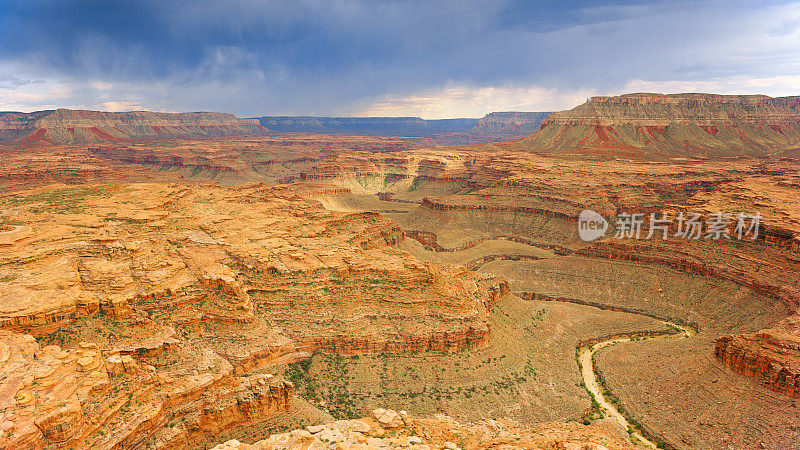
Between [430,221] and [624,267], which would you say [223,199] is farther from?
[624,267]

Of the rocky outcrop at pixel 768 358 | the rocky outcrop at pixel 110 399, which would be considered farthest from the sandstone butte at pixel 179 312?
the rocky outcrop at pixel 768 358

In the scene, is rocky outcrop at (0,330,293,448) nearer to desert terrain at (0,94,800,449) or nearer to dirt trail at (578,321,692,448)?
desert terrain at (0,94,800,449)

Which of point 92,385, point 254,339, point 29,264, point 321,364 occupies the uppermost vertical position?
point 29,264

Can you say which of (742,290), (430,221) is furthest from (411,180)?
(742,290)

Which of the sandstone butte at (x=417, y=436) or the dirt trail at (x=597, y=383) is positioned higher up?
the sandstone butte at (x=417, y=436)

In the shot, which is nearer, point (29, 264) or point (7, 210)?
point (29, 264)

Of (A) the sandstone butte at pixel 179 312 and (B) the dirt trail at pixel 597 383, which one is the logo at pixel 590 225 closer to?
(B) the dirt trail at pixel 597 383
